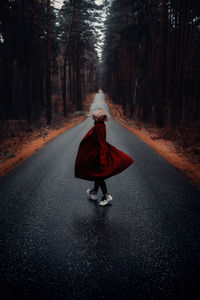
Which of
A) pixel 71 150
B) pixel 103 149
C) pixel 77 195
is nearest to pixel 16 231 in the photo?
pixel 77 195

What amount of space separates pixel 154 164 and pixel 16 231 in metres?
4.95

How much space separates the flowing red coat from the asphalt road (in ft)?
2.31

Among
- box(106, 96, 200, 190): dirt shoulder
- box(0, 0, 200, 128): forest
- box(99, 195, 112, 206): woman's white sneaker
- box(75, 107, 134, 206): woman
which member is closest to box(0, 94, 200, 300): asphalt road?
box(99, 195, 112, 206): woman's white sneaker

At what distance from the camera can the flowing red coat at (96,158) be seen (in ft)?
12.4

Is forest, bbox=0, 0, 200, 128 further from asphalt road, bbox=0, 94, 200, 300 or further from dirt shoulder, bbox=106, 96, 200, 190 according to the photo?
asphalt road, bbox=0, 94, 200, 300

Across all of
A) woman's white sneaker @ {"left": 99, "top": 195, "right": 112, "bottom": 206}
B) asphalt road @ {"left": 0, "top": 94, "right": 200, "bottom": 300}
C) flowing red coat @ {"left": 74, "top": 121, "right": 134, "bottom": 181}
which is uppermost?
flowing red coat @ {"left": 74, "top": 121, "right": 134, "bottom": 181}

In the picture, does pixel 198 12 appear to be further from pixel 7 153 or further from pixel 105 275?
pixel 105 275

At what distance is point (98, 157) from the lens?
384 centimetres

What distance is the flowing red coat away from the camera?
379 cm

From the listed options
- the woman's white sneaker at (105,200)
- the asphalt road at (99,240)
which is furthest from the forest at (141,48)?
the woman's white sneaker at (105,200)

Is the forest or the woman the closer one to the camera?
the woman

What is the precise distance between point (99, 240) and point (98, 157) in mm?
1552

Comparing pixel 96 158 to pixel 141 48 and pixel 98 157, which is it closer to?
pixel 98 157

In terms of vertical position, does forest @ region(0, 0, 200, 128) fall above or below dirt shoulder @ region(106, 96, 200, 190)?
above
